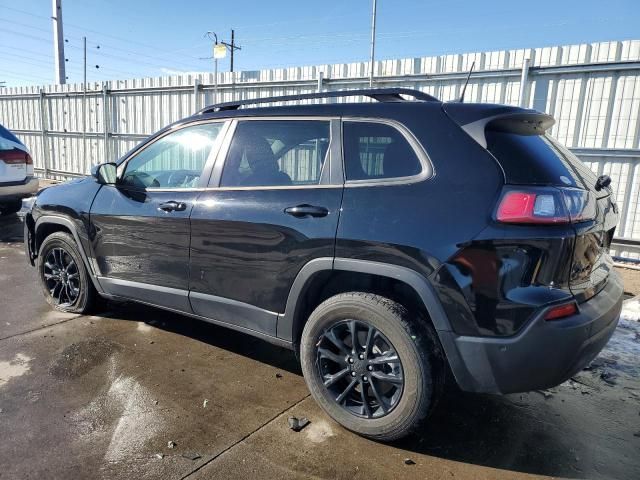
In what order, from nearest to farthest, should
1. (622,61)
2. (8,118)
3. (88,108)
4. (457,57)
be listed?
1. (622,61)
2. (457,57)
3. (88,108)
4. (8,118)

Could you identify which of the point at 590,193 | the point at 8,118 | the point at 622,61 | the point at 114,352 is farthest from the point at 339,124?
the point at 8,118

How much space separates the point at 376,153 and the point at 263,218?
0.79 meters

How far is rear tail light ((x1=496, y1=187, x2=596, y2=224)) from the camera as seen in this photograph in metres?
2.15

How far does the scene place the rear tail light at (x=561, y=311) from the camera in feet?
7.00

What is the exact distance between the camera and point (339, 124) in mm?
2789

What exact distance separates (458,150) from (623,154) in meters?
5.26

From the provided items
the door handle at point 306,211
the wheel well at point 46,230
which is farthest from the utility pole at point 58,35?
the door handle at point 306,211

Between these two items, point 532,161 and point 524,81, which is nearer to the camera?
point 532,161

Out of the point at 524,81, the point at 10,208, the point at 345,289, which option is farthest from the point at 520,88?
the point at 10,208

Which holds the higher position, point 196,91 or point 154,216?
point 196,91

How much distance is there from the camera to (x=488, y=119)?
2398mm

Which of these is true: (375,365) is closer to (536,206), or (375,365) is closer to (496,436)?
(496,436)

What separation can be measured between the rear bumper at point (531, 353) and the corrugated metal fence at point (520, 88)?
5.04 meters

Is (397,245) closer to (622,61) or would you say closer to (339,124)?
(339,124)
